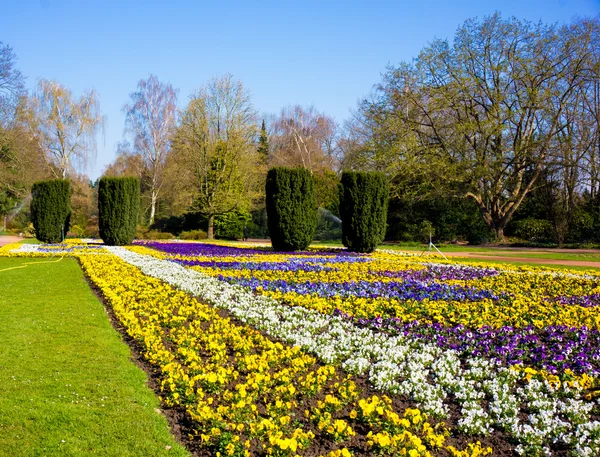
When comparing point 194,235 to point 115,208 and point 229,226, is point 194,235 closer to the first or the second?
point 229,226

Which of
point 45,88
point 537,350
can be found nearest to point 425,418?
point 537,350

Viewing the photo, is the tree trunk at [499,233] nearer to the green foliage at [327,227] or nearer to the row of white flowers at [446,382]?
→ the green foliage at [327,227]

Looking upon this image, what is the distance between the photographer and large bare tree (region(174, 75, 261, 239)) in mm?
30266

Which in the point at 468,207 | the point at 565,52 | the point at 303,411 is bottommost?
the point at 303,411

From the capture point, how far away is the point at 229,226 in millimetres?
32312

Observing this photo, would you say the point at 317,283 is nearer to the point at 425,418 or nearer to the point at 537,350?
the point at 537,350

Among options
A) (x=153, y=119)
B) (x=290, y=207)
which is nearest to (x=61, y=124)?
(x=153, y=119)

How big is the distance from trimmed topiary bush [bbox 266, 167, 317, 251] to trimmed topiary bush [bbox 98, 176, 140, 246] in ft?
18.9

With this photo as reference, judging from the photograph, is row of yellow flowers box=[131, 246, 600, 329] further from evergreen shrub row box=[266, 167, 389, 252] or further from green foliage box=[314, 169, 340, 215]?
green foliage box=[314, 169, 340, 215]

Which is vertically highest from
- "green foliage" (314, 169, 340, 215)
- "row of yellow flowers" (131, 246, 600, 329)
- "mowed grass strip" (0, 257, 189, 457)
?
"green foliage" (314, 169, 340, 215)

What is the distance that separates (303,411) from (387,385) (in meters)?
0.83

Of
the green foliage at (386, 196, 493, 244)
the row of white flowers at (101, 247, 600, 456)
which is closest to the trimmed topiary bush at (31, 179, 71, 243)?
the green foliage at (386, 196, 493, 244)

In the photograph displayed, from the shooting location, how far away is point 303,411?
13.3 feet

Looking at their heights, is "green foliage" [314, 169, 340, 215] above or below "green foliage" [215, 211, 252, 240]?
above
